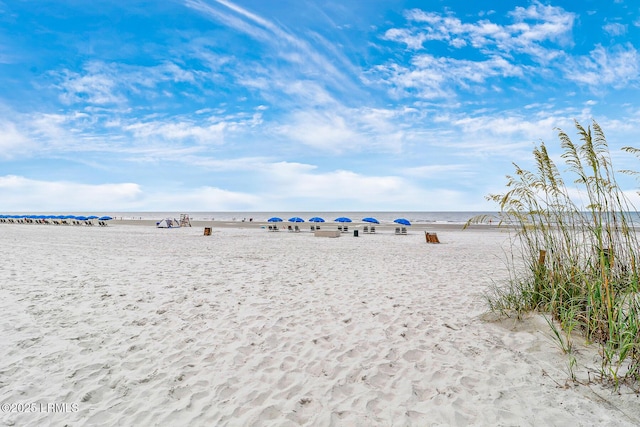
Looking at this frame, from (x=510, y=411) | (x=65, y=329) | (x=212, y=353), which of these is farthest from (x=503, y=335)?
(x=65, y=329)

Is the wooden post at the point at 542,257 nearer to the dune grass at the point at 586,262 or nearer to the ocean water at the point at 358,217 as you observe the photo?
the dune grass at the point at 586,262

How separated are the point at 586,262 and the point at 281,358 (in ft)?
12.1

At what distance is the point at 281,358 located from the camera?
4.09 meters

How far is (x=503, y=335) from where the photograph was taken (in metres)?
4.66

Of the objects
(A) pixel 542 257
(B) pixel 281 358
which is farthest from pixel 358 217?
(B) pixel 281 358

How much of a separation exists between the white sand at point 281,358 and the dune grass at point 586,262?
290 millimetres

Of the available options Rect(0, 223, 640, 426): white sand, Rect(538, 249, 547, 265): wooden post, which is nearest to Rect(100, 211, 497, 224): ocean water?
Rect(0, 223, 640, 426): white sand

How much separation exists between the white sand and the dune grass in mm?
290

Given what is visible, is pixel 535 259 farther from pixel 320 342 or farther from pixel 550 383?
pixel 320 342

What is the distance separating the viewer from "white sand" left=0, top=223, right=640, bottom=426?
308 centimetres

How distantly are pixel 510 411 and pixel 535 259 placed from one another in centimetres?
241

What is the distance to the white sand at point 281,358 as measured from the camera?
3.08 meters

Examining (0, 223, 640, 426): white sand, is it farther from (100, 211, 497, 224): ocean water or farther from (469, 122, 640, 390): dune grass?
(100, 211, 497, 224): ocean water

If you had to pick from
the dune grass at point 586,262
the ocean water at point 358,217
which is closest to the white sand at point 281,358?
the dune grass at point 586,262
